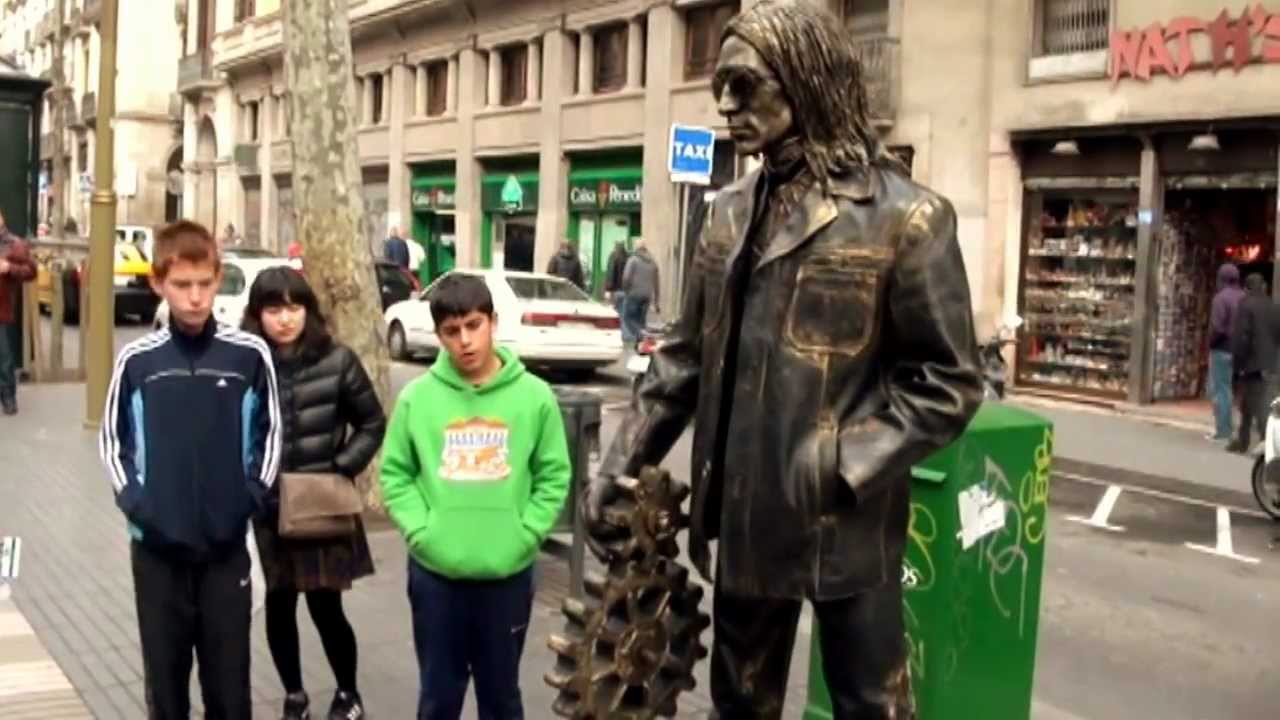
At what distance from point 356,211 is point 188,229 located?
4.89 meters

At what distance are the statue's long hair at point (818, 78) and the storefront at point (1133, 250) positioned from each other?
14.7 metres

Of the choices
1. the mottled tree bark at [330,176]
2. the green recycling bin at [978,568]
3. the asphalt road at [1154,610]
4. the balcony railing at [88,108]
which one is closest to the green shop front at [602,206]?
the asphalt road at [1154,610]

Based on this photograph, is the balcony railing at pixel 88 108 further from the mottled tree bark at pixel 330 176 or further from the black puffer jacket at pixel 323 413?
the black puffer jacket at pixel 323 413

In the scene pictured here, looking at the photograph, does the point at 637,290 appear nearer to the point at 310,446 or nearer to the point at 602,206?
the point at 602,206

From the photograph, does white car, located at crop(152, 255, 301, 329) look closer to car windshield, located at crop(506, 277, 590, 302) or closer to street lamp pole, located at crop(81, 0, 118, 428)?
car windshield, located at crop(506, 277, 590, 302)

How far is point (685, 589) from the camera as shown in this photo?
3.16 metres

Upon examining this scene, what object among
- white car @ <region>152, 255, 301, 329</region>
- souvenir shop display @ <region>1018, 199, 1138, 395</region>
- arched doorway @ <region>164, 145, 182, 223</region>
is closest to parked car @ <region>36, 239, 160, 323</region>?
white car @ <region>152, 255, 301, 329</region>

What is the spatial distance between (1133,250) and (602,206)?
13.2m

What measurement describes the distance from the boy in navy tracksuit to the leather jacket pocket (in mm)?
1922

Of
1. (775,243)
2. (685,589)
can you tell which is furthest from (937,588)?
(775,243)

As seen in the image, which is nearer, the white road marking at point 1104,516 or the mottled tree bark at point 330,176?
the mottled tree bark at point 330,176

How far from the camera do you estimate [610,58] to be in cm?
2942

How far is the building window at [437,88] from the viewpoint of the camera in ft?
116

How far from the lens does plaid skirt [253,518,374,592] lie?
5.02m
